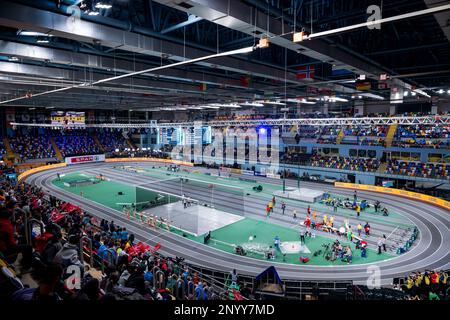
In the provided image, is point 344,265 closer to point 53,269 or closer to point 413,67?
point 413,67

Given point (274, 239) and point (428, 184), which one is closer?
point (274, 239)

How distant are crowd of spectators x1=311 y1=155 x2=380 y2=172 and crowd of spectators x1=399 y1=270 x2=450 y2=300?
80.9ft

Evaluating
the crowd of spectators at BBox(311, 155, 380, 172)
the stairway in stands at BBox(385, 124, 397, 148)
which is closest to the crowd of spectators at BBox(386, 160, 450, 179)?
the crowd of spectators at BBox(311, 155, 380, 172)

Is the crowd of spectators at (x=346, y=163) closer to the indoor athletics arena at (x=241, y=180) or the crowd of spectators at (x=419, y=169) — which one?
the indoor athletics arena at (x=241, y=180)

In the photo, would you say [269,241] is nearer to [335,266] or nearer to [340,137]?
[335,266]

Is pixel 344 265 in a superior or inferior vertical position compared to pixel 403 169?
inferior

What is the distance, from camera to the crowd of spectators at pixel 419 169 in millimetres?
30719

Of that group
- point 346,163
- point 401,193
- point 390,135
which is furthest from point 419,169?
point 346,163

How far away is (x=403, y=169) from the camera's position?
3334 centimetres
